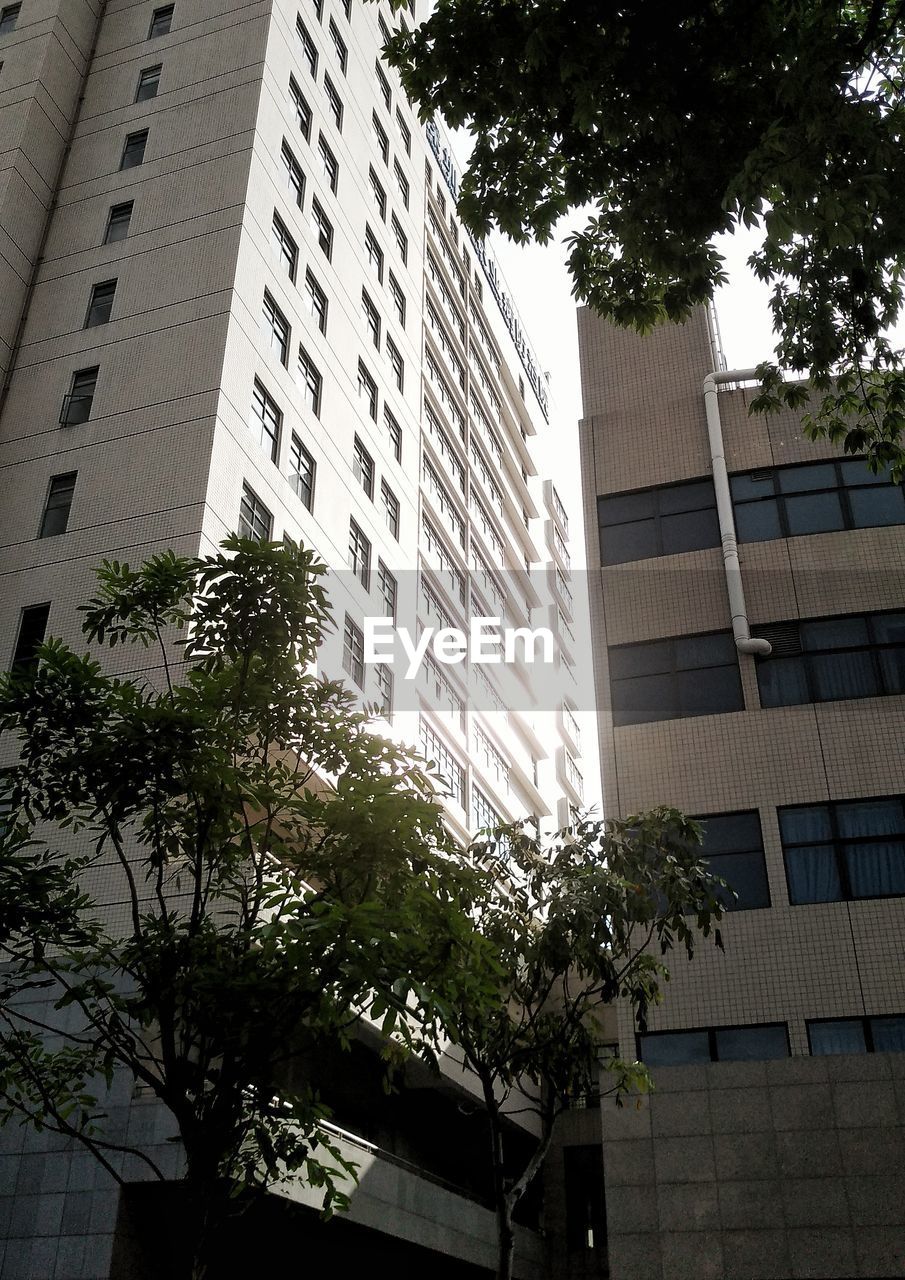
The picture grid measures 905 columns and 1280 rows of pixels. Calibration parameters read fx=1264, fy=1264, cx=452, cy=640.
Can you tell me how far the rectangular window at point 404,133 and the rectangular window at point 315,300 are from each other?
12689 millimetres

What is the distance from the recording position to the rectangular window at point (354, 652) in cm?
2698

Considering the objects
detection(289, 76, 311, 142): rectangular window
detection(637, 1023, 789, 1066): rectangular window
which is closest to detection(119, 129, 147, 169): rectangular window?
detection(289, 76, 311, 142): rectangular window

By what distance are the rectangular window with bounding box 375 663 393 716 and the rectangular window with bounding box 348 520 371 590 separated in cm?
197

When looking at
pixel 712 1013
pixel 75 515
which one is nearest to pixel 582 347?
pixel 75 515

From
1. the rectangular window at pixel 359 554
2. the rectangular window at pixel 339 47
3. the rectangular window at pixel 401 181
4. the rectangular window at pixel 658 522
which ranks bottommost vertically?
the rectangular window at pixel 658 522

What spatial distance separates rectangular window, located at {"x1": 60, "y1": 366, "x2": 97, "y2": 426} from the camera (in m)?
25.5

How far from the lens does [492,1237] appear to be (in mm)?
25234

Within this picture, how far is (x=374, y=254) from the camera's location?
3531 centimetres

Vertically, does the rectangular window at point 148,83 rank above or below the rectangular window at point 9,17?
below

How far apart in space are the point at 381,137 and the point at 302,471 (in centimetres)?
1586

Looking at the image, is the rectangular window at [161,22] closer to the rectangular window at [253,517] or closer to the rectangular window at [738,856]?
the rectangular window at [253,517]

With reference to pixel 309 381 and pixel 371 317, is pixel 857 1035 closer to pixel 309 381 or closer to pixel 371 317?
pixel 309 381


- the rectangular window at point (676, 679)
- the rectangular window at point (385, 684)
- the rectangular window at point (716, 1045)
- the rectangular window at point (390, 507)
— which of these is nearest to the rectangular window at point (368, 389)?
the rectangular window at point (390, 507)

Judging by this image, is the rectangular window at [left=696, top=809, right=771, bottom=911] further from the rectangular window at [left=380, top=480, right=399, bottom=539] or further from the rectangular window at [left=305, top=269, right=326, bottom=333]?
the rectangular window at [left=305, top=269, right=326, bottom=333]
